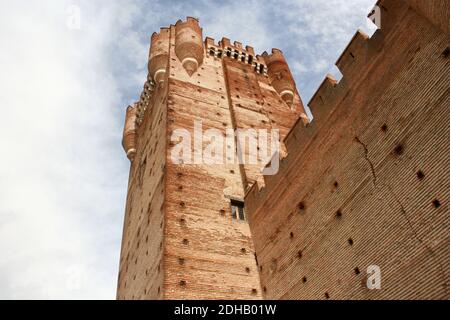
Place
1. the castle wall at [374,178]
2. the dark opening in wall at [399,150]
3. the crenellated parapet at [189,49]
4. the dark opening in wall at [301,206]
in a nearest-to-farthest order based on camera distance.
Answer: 1. the castle wall at [374,178]
2. the dark opening in wall at [399,150]
3. the dark opening in wall at [301,206]
4. the crenellated parapet at [189,49]

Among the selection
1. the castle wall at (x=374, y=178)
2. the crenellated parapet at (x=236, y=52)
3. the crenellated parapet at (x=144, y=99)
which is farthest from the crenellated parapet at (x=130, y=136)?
the castle wall at (x=374, y=178)

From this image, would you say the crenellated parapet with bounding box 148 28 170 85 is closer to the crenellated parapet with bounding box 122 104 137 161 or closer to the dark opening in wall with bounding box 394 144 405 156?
the crenellated parapet with bounding box 122 104 137 161

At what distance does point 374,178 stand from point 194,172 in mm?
6787

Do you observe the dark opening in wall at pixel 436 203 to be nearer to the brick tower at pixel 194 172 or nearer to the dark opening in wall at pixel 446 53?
the dark opening in wall at pixel 446 53

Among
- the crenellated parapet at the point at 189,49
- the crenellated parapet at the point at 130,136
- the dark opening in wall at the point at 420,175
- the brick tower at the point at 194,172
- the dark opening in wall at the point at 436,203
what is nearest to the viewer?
the dark opening in wall at the point at 436,203

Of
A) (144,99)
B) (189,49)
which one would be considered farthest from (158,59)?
(144,99)

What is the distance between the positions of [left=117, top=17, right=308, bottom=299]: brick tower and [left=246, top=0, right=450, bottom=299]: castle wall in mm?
1233

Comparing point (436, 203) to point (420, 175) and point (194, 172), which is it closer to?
point (420, 175)

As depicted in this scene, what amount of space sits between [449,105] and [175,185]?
7.70 metres

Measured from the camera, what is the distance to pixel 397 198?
5.46 meters

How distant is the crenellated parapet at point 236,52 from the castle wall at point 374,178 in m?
11.6

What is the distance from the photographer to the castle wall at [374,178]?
500 centimetres
